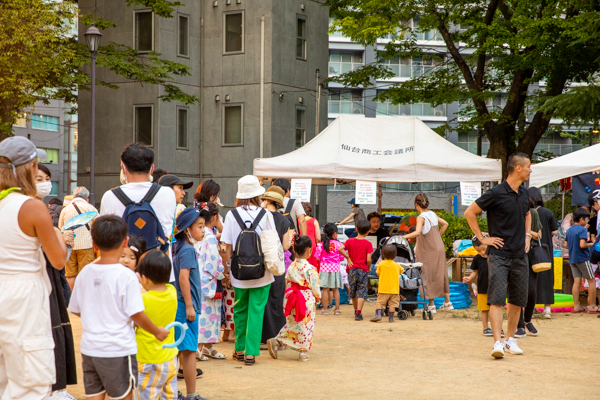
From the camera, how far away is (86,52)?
2361cm

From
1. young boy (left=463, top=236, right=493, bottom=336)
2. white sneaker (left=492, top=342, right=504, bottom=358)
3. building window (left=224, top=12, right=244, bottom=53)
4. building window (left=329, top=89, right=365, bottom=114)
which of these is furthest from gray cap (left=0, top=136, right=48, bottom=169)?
building window (left=329, top=89, right=365, bottom=114)

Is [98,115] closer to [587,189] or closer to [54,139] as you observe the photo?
[587,189]

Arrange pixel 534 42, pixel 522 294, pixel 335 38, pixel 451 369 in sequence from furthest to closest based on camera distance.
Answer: pixel 335 38 < pixel 534 42 < pixel 522 294 < pixel 451 369

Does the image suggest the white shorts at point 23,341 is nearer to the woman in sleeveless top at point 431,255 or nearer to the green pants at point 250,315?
the green pants at point 250,315

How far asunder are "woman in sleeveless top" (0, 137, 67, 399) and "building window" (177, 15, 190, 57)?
26463 mm

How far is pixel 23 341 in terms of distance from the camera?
3641mm

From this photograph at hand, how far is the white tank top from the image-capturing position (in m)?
3.64

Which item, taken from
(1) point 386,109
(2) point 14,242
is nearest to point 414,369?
(2) point 14,242

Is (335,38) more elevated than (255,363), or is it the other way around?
(335,38)

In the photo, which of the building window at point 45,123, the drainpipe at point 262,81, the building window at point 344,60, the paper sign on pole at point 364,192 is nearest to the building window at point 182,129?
the drainpipe at point 262,81

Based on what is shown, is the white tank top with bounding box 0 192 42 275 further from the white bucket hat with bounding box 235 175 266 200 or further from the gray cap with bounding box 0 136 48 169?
the white bucket hat with bounding box 235 175 266 200

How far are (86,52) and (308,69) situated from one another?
408 inches

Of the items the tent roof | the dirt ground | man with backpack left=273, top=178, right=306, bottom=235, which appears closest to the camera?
the dirt ground

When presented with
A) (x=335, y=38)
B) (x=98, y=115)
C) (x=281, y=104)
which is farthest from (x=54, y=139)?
(x=281, y=104)
